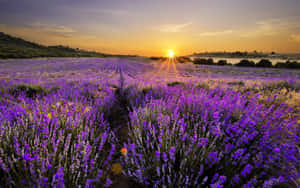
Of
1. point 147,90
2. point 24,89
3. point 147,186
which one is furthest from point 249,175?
point 24,89

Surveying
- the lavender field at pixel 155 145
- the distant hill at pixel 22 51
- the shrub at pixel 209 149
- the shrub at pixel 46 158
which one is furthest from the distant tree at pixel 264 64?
the distant hill at pixel 22 51

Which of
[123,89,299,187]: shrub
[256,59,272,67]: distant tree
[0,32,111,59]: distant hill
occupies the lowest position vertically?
[123,89,299,187]: shrub

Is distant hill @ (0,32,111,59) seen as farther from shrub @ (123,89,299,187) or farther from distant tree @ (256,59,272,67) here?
distant tree @ (256,59,272,67)

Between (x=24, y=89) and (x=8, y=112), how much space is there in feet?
7.70

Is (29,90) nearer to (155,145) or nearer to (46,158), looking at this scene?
(46,158)

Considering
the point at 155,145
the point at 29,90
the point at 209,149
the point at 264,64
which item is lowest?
the point at 155,145

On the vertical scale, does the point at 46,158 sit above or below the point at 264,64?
below

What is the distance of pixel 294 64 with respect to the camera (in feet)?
70.7

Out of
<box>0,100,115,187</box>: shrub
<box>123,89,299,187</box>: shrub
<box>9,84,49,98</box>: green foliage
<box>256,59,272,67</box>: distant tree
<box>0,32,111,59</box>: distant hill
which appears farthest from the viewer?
<box>0,32,111,59</box>: distant hill

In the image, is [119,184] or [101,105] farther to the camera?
[101,105]

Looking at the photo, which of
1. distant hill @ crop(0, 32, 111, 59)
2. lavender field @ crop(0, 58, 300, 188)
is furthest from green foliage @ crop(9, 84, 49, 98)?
distant hill @ crop(0, 32, 111, 59)

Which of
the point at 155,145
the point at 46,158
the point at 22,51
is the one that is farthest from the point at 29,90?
the point at 22,51

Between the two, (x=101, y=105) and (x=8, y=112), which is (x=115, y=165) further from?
(x=8, y=112)

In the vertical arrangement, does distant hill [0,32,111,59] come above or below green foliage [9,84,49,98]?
above
